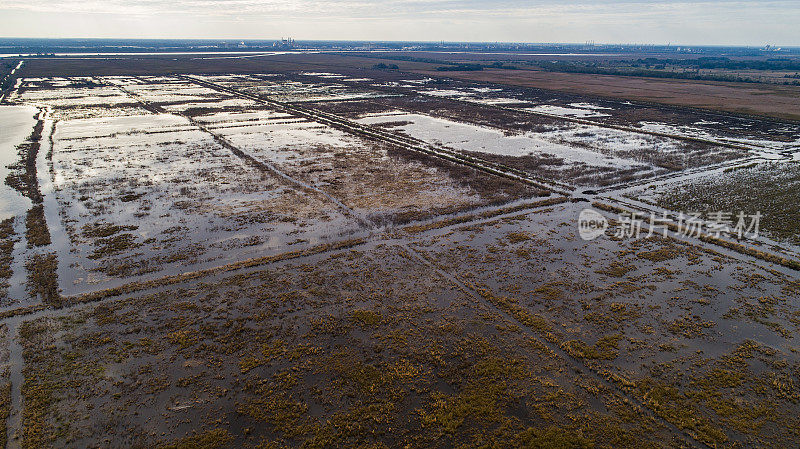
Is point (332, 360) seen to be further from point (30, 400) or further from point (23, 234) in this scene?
point (23, 234)

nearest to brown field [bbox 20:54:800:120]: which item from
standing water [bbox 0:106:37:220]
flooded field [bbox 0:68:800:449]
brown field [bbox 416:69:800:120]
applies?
brown field [bbox 416:69:800:120]

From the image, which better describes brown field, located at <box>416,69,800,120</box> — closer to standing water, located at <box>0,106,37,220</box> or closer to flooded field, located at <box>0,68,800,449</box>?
flooded field, located at <box>0,68,800,449</box>

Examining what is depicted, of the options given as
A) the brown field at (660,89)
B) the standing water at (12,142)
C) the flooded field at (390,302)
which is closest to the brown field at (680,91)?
the brown field at (660,89)

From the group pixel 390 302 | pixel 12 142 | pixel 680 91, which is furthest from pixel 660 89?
pixel 12 142

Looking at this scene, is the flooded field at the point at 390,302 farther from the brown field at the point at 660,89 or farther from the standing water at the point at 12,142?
the brown field at the point at 660,89

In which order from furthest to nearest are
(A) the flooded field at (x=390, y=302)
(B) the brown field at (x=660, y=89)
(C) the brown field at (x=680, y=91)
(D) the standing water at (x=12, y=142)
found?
(B) the brown field at (x=660, y=89)
(C) the brown field at (x=680, y=91)
(D) the standing water at (x=12, y=142)
(A) the flooded field at (x=390, y=302)
